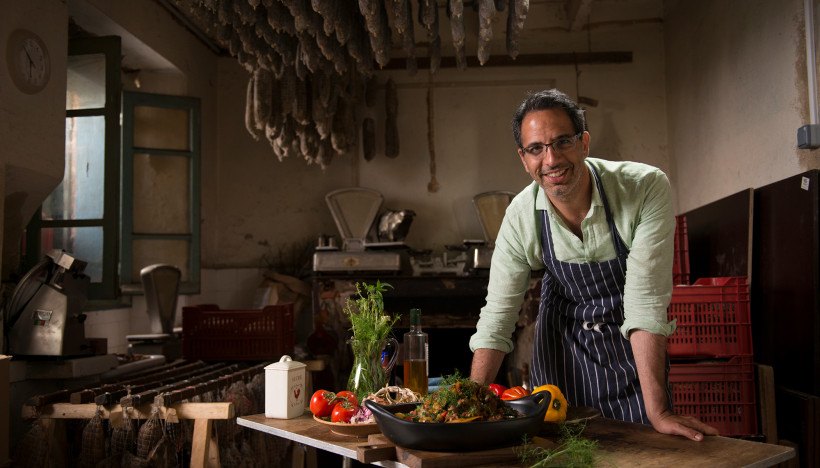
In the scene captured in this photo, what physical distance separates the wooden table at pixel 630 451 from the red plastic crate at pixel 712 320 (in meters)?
2.03

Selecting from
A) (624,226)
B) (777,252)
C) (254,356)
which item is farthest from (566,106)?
(254,356)

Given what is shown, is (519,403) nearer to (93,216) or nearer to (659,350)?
(659,350)

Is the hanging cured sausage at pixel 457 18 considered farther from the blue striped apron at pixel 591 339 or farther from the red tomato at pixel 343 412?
the red tomato at pixel 343 412

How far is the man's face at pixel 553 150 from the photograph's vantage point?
2.07 meters

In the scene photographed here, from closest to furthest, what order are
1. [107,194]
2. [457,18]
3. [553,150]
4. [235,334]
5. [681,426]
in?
1. [681,426]
2. [553,150]
3. [457,18]
4. [235,334]
5. [107,194]

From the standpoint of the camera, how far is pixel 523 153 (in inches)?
85.3

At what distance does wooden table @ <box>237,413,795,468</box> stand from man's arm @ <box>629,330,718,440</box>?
0.10 ft

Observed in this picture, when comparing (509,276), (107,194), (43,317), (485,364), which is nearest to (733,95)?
(509,276)

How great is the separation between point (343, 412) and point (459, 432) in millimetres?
521

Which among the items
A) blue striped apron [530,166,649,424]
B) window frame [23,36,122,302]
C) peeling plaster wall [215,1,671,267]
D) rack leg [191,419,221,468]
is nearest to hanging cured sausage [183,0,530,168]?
peeling plaster wall [215,1,671,267]

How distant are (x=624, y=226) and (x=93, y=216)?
366 centimetres

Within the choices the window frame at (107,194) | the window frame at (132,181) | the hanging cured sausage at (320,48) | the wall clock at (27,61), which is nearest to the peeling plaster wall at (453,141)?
the hanging cured sausage at (320,48)

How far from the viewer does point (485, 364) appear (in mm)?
2311

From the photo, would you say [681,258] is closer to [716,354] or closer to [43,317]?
[716,354]
